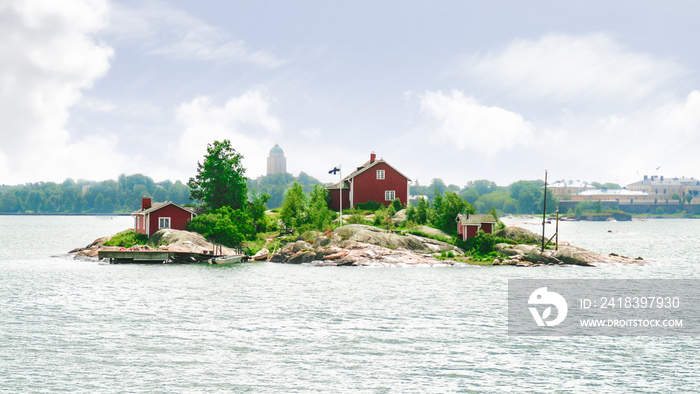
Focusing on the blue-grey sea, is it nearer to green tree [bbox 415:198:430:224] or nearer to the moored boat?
the moored boat

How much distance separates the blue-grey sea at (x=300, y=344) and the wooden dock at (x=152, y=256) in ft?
52.3

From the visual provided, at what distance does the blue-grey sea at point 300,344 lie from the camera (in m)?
23.2

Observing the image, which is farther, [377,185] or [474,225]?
[377,185]

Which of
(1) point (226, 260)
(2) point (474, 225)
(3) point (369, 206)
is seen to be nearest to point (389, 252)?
(2) point (474, 225)

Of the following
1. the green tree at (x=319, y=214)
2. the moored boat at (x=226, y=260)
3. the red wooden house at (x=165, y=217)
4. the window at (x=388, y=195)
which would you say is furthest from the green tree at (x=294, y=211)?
the window at (x=388, y=195)

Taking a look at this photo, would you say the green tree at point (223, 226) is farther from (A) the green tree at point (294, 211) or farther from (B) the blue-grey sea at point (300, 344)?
(B) the blue-grey sea at point (300, 344)

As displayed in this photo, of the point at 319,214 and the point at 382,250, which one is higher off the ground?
the point at 319,214

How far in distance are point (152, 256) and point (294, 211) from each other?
20541mm

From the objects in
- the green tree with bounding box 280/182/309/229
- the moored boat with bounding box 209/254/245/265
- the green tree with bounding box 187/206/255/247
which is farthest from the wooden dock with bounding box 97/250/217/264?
the green tree with bounding box 280/182/309/229

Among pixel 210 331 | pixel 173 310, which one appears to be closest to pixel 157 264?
pixel 173 310

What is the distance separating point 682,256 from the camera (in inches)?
3260

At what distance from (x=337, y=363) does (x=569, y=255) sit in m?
46.0

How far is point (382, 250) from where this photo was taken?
64.2 metres

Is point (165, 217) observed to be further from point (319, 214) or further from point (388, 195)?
point (388, 195)
